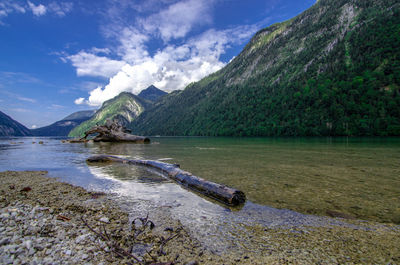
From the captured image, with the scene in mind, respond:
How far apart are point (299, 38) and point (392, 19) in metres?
80.2

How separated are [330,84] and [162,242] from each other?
136716 millimetres

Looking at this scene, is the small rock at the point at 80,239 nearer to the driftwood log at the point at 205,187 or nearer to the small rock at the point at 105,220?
the small rock at the point at 105,220

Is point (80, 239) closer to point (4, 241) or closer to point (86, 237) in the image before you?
point (86, 237)

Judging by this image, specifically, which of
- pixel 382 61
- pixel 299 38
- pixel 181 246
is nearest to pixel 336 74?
pixel 382 61

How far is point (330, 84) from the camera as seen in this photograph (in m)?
113

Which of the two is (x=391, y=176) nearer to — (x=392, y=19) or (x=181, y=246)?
(x=181, y=246)

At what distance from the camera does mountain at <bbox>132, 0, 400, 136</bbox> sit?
8875cm

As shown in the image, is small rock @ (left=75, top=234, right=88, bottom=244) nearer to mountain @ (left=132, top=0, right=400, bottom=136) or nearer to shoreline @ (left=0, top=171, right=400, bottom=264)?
shoreline @ (left=0, top=171, right=400, bottom=264)

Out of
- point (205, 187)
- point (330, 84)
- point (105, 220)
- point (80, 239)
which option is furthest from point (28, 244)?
point (330, 84)

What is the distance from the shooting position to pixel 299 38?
190625 millimetres

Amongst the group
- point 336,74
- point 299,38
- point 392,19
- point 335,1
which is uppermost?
point 335,1

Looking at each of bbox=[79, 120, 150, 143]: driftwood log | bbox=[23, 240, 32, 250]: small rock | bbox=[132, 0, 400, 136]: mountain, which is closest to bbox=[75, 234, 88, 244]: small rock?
bbox=[23, 240, 32, 250]: small rock

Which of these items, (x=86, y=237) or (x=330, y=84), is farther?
(x=330, y=84)

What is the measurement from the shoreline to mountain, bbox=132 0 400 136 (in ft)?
320
